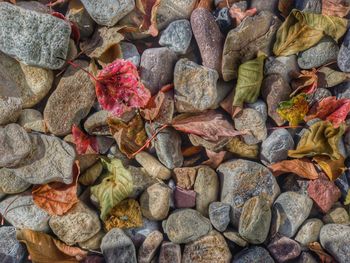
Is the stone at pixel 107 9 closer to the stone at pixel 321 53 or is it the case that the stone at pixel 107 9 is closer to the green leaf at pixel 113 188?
the green leaf at pixel 113 188

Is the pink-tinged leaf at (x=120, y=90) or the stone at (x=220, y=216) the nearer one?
the pink-tinged leaf at (x=120, y=90)

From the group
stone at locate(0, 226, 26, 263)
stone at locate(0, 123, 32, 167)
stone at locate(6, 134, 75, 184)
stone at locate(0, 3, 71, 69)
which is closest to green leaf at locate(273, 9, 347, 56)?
stone at locate(0, 3, 71, 69)

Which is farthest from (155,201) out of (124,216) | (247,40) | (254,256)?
(247,40)

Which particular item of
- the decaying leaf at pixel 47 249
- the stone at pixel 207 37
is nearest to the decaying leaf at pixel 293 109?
the stone at pixel 207 37

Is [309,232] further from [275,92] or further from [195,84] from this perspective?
[195,84]

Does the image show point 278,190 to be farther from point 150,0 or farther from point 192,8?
point 150,0
